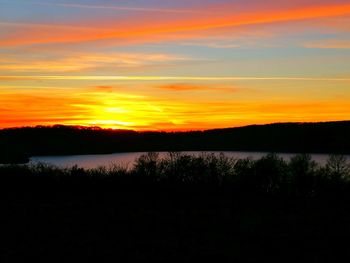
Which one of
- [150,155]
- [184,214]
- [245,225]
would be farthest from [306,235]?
[150,155]

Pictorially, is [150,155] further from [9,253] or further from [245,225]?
[9,253]

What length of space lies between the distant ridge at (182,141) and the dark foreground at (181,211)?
45.0 metres

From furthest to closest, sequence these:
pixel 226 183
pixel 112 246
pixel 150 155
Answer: pixel 150 155
pixel 226 183
pixel 112 246

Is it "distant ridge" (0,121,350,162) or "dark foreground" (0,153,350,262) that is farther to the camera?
"distant ridge" (0,121,350,162)

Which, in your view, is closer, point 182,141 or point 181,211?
point 181,211

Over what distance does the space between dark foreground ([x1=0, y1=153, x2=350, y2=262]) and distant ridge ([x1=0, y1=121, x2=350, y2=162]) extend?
148 feet

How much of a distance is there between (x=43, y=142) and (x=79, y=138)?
284 inches

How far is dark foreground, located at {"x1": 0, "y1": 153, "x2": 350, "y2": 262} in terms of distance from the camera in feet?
49.0

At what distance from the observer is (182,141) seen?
92.9 meters

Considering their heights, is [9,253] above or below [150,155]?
below

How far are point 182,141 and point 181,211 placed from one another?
69918 mm

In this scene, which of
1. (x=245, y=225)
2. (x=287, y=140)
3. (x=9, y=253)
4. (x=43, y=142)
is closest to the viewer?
(x=9, y=253)

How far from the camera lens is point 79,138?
111812 mm

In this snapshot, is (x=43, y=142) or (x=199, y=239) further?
(x=43, y=142)
